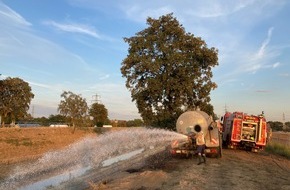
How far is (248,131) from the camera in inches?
1053

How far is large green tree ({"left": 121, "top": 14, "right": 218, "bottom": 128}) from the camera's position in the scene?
3597cm

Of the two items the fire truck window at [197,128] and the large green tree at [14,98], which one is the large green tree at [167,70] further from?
A: the large green tree at [14,98]

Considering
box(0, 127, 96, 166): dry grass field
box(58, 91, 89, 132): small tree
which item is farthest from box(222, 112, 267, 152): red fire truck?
box(58, 91, 89, 132): small tree

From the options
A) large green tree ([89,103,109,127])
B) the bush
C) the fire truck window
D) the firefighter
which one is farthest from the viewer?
large green tree ([89,103,109,127])

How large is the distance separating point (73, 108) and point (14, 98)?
22576 mm

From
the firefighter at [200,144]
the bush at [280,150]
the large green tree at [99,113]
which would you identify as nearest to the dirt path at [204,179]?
the firefighter at [200,144]

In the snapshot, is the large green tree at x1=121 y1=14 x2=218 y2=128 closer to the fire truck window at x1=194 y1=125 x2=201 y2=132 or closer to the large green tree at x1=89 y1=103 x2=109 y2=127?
the fire truck window at x1=194 y1=125 x2=201 y2=132

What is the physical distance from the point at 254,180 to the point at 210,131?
6454mm

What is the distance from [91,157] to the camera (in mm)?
26141

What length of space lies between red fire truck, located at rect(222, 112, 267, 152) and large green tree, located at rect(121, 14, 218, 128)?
31.3 feet

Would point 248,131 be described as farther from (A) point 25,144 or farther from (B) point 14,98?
(B) point 14,98

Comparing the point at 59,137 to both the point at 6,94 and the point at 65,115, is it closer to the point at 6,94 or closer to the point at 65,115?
the point at 65,115

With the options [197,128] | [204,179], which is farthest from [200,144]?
[204,179]

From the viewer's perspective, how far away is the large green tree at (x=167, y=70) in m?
36.0
